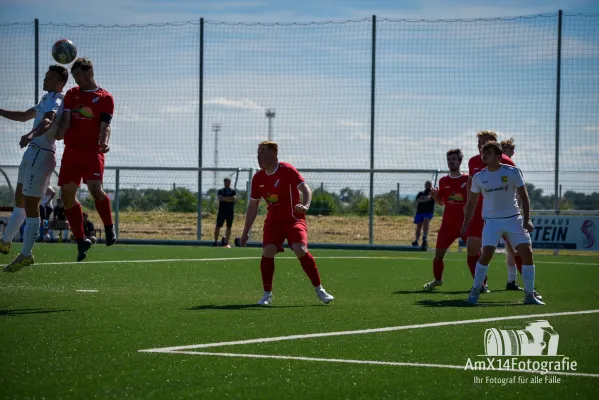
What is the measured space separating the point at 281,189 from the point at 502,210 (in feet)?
8.16

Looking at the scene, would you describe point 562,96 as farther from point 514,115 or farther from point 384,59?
point 384,59

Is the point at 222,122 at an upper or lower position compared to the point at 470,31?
lower

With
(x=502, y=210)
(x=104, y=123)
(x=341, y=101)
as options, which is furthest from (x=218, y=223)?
(x=502, y=210)

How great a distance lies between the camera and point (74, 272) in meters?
14.5

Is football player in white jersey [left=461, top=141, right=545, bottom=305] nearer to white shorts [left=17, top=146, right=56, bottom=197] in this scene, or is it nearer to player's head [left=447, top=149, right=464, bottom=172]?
player's head [left=447, top=149, right=464, bottom=172]

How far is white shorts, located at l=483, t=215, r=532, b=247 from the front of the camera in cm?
1177

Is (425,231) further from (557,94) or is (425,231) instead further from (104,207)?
(104,207)

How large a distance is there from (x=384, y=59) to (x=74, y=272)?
15615 mm

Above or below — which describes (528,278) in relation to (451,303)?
above

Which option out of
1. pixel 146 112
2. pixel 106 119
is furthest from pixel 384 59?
pixel 106 119

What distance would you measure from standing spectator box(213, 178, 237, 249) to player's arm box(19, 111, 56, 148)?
15.9 metres

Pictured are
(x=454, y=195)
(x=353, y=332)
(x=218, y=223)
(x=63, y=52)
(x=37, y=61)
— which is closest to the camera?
(x=353, y=332)

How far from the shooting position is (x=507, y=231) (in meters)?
11.8

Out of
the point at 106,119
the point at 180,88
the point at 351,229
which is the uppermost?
the point at 180,88
